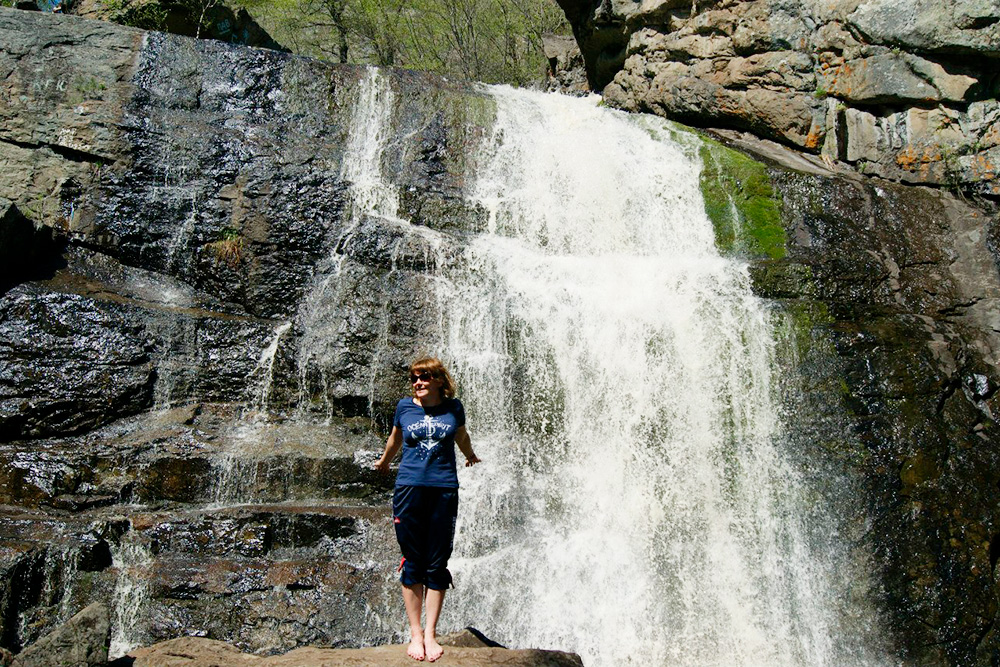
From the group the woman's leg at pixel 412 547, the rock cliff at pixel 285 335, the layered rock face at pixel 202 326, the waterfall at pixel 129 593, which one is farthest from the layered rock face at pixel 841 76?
the waterfall at pixel 129 593

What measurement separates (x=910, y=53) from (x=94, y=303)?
1033 cm

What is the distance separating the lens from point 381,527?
6.85 m

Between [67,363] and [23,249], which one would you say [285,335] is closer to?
[67,363]

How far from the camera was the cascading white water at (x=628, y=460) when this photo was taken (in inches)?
261

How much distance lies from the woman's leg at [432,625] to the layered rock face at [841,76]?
358 inches

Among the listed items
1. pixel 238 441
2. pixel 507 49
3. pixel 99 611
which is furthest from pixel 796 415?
pixel 507 49

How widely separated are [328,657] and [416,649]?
46 centimetres

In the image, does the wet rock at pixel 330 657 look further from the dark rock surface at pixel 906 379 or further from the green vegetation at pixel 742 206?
the green vegetation at pixel 742 206

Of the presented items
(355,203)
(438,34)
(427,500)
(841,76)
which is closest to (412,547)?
(427,500)

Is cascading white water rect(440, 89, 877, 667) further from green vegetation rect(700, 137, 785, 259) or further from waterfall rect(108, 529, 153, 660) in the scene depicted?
waterfall rect(108, 529, 153, 660)

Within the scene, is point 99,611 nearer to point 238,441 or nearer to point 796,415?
point 238,441

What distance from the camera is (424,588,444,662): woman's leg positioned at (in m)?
3.87

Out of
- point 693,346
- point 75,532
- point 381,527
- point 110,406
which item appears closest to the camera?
point 75,532

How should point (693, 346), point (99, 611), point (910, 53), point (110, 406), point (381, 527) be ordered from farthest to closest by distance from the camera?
1. point (910, 53)
2. point (693, 346)
3. point (110, 406)
4. point (381, 527)
5. point (99, 611)
